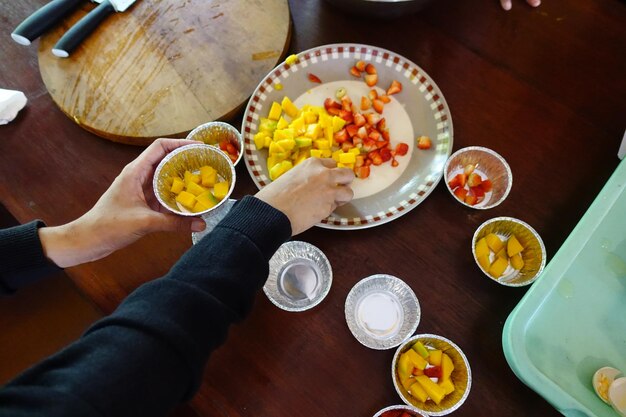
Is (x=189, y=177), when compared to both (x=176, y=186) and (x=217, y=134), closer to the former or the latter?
(x=176, y=186)

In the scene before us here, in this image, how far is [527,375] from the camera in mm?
863

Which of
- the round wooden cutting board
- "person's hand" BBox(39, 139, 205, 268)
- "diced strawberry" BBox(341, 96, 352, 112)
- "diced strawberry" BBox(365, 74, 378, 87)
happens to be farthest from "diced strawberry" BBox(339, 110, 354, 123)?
"person's hand" BBox(39, 139, 205, 268)

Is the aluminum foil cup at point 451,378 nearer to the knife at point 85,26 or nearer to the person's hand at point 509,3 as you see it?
the person's hand at point 509,3

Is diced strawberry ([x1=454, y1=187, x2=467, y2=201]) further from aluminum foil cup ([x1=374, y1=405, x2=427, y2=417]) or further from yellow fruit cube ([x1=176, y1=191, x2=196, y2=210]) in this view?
yellow fruit cube ([x1=176, y1=191, x2=196, y2=210])

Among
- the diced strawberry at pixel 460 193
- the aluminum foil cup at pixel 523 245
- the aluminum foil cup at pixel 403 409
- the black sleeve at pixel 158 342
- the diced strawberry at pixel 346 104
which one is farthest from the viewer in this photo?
the diced strawberry at pixel 346 104

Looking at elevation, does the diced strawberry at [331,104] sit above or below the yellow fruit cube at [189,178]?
above

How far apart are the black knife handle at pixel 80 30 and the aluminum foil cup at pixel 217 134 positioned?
47cm

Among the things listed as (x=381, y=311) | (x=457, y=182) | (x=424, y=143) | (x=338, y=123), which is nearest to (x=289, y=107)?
(x=338, y=123)

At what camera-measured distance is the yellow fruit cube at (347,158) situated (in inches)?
43.4

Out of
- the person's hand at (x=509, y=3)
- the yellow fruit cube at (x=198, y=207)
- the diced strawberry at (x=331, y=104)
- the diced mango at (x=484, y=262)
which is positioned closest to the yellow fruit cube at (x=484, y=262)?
the diced mango at (x=484, y=262)

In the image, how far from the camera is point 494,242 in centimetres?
102

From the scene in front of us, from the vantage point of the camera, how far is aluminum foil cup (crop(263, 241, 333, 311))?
100 cm

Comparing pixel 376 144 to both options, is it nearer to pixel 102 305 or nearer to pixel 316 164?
pixel 316 164

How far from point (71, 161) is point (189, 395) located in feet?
2.49
